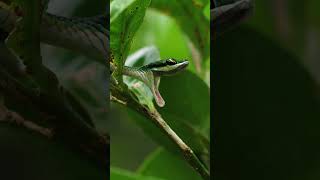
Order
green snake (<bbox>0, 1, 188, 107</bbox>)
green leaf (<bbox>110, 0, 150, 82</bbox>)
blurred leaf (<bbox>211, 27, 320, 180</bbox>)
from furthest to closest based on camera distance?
Result: blurred leaf (<bbox>211, 27, 320, 180</bbox>)
green snake (<bbox>0, 1, 188, 107</bbox>)
green leaf (<bbox>110, 0, 150, 82</bbox>)

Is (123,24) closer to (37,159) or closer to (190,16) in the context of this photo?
(190,16)

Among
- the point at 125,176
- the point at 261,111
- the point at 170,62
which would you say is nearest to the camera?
the point at 125,176

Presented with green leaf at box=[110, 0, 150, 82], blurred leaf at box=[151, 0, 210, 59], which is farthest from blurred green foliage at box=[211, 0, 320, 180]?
green leaf at box=[110, 0, 150, 82]

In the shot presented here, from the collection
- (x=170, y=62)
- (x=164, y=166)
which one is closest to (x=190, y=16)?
(x=170, y=62)

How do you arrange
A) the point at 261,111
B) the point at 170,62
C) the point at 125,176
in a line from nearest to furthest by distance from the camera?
the point at 125,176
the point at 170,62
the point at 261,111

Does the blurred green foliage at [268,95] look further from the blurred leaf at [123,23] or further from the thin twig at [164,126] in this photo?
the blurred leaf at [123,23]

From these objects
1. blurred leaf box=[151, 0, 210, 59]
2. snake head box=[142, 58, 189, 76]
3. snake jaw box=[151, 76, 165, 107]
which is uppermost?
blurred leaf box=[151, 0, 210, 59]

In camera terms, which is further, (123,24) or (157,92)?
(157,92)

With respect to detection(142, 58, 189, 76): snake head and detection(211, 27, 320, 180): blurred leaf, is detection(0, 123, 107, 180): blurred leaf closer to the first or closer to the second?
detection(142, 58, 189, 76): snake head
